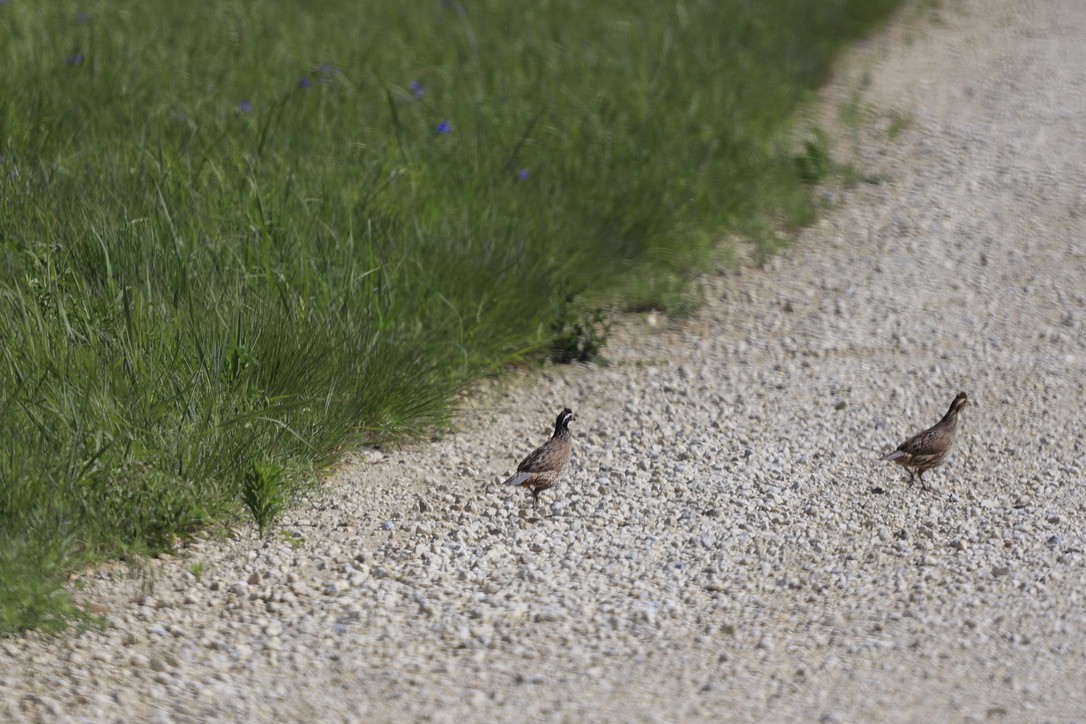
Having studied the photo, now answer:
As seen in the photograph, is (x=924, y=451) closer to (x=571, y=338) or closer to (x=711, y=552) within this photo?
(x=711, y=552)

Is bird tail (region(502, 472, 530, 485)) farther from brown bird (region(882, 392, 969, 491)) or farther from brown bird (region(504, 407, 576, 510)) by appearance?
brown bird (region(882, 392, 969, 491))

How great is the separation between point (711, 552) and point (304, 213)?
A: 8.57 ft

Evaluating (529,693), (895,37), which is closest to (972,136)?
(895,37)

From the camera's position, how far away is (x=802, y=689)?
3938 mm

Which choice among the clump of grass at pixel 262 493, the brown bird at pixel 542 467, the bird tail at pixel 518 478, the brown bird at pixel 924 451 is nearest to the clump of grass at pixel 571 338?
the brown bird at pixel 542 467

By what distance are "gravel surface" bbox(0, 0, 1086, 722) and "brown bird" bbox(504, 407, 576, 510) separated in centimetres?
11

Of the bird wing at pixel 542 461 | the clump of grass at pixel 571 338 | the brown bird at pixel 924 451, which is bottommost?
the clump of grass at pixel 571 338

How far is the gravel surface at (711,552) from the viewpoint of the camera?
3951 mm

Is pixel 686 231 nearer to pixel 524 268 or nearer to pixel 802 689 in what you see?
pixel 524 268

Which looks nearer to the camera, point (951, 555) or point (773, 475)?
point (951, 555)

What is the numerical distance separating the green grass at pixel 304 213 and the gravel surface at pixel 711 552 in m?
0.27

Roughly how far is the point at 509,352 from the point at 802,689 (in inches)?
117

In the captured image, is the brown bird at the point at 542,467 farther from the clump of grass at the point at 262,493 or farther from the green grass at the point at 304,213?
the clump of grass at the point at 262,493

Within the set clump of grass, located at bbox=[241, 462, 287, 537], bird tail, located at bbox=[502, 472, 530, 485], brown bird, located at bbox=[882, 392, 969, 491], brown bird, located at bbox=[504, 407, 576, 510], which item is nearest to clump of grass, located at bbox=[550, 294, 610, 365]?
brown bird, located at bbox=[504, 407, 576, 510]
